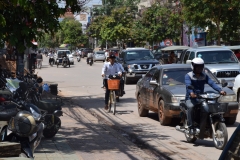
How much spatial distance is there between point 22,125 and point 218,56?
617 inches

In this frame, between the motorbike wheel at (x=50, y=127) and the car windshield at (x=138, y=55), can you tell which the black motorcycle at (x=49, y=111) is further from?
the car windshield at (x=138, y=55)

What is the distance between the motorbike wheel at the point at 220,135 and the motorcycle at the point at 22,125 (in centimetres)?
361

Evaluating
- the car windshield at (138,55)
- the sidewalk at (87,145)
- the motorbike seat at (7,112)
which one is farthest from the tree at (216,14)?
the motorbike seat at (7,112)

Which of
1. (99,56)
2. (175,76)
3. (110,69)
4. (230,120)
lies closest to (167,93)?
(175,76)

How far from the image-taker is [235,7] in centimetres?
3456

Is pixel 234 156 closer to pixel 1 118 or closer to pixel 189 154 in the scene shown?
pixel 1 118

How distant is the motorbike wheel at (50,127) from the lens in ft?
37.0

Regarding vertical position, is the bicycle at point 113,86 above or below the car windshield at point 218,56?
below

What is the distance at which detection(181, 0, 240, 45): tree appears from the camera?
34625 millimetres

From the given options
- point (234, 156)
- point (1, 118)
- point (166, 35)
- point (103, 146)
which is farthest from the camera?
point (166, 35)

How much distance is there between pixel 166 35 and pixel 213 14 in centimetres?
2506

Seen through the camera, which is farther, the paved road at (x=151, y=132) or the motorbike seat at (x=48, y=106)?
the motorbike seat at (x=48, y=106)

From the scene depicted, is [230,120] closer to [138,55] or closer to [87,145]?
[87,145]

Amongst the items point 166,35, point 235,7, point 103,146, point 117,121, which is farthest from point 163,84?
point 166,35
